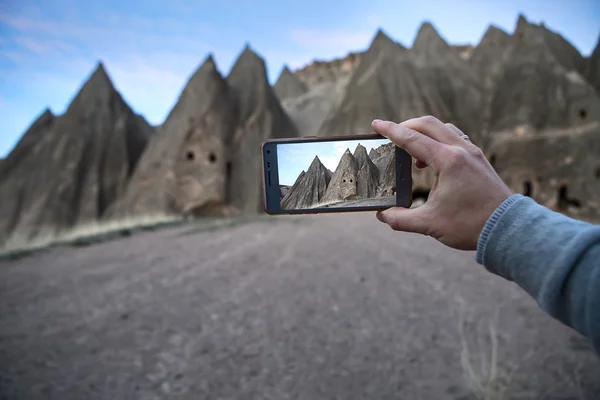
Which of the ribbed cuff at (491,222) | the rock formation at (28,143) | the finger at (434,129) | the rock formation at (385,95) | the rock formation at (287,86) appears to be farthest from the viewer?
the rock formation at (287,86)

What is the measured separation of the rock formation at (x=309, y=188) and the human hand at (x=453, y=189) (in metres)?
0.40

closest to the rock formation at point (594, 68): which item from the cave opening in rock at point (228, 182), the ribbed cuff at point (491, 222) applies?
the cave opening in rock at point (228, 182)

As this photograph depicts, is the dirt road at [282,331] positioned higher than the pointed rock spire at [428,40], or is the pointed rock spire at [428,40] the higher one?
the pointed rock spire at [428,40]

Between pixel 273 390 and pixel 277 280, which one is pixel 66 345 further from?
pixel 277 280

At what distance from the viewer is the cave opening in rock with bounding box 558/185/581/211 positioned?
14.4m

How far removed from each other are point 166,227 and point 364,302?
7.10m

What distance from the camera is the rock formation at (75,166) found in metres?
18.5

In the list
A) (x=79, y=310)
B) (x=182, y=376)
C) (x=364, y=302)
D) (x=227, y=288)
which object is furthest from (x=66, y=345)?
(x=364, y=302)

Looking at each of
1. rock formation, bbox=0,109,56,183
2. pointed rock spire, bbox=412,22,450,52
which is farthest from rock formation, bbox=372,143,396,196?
rock formation, bbox=0,109,56,183

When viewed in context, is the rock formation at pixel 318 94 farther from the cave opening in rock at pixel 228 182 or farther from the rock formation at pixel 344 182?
the rock formation at pixel 344 182

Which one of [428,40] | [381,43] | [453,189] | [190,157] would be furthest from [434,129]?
[428,40]

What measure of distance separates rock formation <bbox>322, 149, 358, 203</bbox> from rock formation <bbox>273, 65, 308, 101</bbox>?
3182 cm

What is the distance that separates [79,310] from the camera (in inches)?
157

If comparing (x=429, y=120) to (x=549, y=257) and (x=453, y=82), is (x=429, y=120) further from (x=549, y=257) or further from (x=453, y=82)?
(x=453, y=82)
